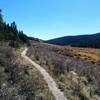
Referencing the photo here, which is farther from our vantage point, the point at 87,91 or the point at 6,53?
the point at 6,53

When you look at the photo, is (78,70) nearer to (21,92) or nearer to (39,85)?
(39,85)

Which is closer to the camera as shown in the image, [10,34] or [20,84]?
[20,84]

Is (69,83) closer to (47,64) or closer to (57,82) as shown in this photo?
(57,82)

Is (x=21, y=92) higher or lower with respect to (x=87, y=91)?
higher

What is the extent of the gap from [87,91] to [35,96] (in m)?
8.44

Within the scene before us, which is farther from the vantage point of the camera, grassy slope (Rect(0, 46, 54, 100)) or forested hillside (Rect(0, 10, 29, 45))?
forested hillside (Rect(0, 10, 29, 45))

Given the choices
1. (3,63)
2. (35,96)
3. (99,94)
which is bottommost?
(99,94)

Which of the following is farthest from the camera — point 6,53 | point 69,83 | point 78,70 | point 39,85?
point 78,70

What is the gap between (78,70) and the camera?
3616cm

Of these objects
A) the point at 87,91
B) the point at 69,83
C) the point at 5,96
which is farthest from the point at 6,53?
the point at 5,96

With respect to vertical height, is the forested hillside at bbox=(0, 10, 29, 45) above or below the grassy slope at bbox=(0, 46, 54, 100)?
above

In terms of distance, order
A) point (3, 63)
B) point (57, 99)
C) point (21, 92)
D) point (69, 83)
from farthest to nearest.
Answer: point (69, 83)
point (3, 63)
point (57, 99)
point (21, 92)

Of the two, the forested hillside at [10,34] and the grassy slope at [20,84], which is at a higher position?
the forested hillside at [10,34]

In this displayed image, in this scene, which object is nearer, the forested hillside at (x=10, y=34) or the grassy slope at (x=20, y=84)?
the grassy slope at (x=20, y=84)
